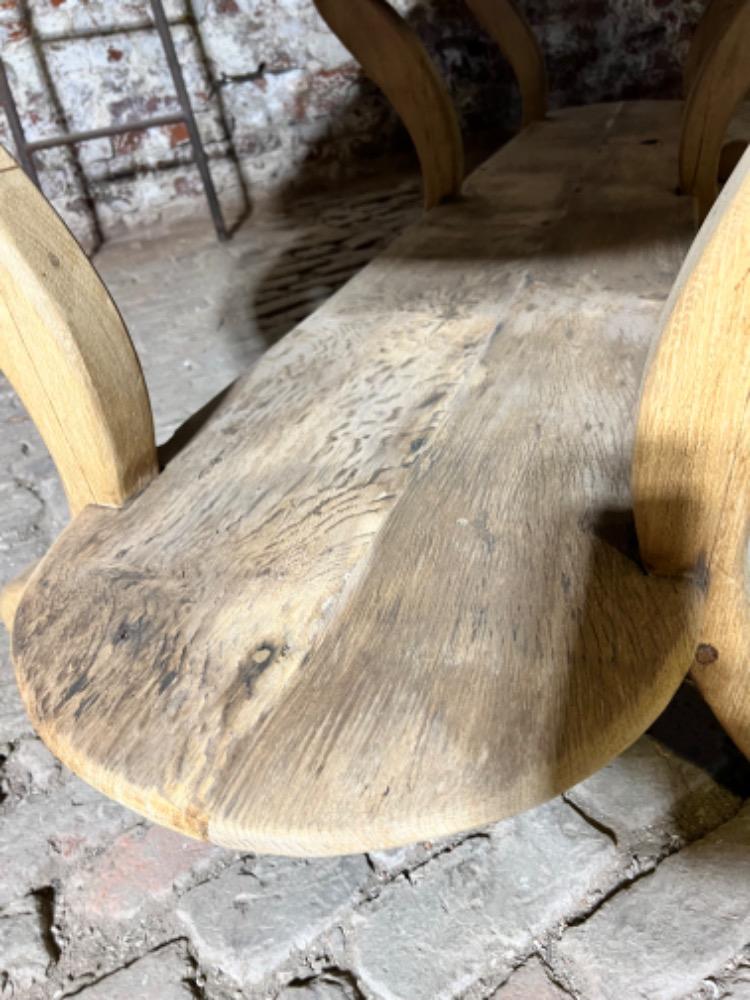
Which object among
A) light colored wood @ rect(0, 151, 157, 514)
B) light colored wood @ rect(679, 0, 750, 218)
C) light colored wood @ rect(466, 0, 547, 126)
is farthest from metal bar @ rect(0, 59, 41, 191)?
light colored wood @ rect(0, 151, 157, 514)

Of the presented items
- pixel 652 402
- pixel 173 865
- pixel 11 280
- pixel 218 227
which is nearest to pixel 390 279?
pixel 11 280

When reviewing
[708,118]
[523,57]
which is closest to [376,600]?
[708,118]

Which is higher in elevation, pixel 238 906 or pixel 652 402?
pixel 652 402

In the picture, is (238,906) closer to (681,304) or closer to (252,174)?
(681,304)

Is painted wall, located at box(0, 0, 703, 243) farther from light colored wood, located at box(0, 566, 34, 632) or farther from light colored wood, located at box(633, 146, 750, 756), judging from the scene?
light colored wood, located at box(633, 146, 750, 756)

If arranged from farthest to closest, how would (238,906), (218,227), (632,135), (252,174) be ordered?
1. (252,174)
2. (218,227)
3. (632,135)
4. (238,906)

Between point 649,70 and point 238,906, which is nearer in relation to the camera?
point 238,906

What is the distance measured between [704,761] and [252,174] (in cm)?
333

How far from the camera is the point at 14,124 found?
3.14 m

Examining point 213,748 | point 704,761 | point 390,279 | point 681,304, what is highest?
point 681,304

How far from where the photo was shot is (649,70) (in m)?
3.61

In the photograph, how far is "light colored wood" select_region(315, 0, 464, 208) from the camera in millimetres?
1685

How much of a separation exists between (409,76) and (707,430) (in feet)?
4.69

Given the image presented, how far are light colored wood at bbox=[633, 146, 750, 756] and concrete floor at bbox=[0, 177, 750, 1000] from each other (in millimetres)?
422
